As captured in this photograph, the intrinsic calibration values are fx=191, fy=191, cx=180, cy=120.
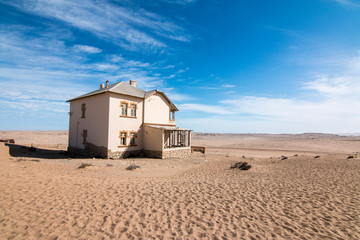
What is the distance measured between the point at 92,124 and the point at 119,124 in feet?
11.8

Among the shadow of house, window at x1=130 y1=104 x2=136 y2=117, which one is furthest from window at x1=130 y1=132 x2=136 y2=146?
the shadow of house

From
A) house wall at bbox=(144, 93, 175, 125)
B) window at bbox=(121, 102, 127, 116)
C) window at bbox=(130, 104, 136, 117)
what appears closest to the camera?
window at bbox=(121, 102, 127, 116)

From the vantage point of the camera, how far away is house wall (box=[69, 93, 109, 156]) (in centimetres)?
1998

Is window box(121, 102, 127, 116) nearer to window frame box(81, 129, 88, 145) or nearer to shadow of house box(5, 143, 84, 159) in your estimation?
window frame box(81, 129, 88, 145)

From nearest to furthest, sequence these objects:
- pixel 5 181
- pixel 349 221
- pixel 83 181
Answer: pixel 349 221 < pixel 5 181 < pixel 83 181

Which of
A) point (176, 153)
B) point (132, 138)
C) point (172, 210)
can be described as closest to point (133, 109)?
point (132, 138)

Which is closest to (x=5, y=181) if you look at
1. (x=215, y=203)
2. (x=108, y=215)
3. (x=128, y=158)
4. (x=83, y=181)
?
(x=83, y=181)

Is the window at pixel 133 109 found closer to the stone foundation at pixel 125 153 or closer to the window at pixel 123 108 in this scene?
the window at pixel 123 108

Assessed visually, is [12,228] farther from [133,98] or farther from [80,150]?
[80,150]

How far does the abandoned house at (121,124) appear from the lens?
784 inches

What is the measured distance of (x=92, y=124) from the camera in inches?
849

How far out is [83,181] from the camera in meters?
10.0

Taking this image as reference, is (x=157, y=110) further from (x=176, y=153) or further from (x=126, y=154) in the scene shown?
(x=126, y=154)

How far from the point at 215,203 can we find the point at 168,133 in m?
16.5
